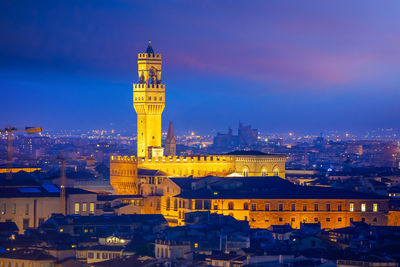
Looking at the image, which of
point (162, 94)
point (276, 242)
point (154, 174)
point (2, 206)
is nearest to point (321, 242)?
point (276, 242)

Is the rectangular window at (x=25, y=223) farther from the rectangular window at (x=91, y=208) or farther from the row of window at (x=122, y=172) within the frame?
the row of window at (x=122, y=172)

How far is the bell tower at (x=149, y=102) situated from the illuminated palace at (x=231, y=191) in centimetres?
10

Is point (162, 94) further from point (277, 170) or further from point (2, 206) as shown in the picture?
point (2, 206)

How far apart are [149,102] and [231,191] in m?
22.7

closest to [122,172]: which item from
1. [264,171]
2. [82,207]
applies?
[264,171]

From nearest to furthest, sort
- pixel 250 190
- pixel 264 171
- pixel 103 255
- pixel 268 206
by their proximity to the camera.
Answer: pixel 103 255 < pixel 268 206 < pixel 250 190 < pixel 264 171

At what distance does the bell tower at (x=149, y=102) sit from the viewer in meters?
115

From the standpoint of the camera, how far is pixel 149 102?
116812 millimetres

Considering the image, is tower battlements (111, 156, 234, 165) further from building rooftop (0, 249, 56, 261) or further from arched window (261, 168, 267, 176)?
building rooftop (0, 249, 56, 261)

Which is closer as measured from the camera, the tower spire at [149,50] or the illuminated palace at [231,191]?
the illuminated palace at [231,191]

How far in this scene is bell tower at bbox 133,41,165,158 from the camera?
4542 inches

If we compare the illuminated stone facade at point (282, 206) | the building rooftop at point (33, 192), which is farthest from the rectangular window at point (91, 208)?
the illuminated stone facade at point (282, 206)

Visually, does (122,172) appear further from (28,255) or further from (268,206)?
(28,255)

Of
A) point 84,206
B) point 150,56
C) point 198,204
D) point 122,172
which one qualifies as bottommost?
point 84,206
